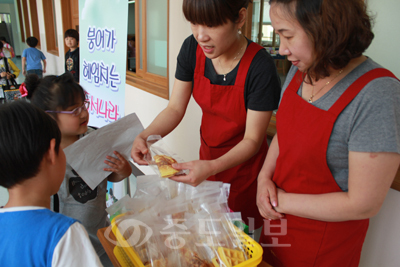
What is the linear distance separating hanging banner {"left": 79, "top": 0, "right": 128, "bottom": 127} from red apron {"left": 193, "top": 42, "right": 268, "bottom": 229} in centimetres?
89

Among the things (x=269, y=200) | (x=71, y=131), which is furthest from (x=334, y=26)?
(x=71, y=131)

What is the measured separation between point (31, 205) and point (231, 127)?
780mm

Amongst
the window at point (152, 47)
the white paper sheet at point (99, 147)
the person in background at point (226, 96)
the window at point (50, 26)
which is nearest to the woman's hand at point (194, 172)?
the person in background at point (226, 96)

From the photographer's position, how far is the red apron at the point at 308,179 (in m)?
0.80

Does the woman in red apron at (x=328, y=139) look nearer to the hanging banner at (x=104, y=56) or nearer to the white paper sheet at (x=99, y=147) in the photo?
the white paper sheet at (x=99, y=147)

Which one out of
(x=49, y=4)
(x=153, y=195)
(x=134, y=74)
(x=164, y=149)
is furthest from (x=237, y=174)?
(x=49, y=4)

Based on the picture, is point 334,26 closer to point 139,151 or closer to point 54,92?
point 139,151

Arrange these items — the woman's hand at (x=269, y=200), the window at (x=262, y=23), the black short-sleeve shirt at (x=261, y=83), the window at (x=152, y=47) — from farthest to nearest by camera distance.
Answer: the window at (x=152, y=47) → the window at (x=262, y=23) → the black short-sleeve shirt at (x=261, y=83) → the woman's hand at (x=269, y=200)

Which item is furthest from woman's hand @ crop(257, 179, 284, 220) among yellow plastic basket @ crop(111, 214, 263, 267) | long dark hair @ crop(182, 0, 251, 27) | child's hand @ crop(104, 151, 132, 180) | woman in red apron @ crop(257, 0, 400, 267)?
child's hand @ crop(104, 151, 132, 180)

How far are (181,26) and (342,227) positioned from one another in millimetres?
1924

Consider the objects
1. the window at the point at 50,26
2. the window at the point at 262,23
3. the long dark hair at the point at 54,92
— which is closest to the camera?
the long dark hair at the point at 54,92

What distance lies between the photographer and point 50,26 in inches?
277

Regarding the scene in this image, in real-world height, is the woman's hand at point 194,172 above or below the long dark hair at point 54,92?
below

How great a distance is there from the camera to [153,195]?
95 cm
